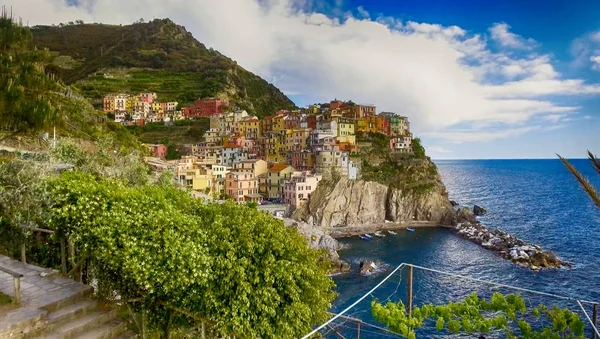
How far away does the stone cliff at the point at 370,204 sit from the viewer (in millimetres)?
51906

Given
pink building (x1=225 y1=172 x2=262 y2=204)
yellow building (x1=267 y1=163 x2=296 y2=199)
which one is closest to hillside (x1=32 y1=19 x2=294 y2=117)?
yellow building (x1=267 y1=163 x2=296 y2=199)

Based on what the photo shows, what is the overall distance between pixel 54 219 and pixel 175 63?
106m

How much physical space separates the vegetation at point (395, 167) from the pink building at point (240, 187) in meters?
17.2

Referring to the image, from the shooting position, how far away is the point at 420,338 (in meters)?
19.7

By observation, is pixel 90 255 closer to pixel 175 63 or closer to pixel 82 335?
pixel 82 335

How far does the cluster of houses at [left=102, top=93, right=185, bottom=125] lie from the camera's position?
7594 centimetres

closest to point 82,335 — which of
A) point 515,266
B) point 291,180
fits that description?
point 515,266

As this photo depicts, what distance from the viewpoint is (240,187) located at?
53.2 meters

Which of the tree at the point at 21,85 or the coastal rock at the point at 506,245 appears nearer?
the tree at the point at 21,85

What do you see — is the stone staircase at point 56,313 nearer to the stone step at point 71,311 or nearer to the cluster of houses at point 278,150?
the stone step at point 71,311

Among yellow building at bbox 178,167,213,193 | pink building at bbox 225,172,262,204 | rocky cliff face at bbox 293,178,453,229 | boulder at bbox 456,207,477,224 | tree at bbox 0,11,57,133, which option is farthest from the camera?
pink building at bbox 225,172,262,204

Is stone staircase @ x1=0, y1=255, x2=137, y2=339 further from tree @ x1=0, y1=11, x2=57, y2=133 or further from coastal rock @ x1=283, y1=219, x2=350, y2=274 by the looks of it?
coastal rock @ x1=283, y1=219, x2=350, y2=274

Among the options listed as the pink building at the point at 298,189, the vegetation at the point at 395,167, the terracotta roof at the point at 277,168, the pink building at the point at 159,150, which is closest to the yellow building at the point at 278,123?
the vegetation at the point at 395,167

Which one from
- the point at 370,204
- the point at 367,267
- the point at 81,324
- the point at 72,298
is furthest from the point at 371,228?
the point at 81,324
